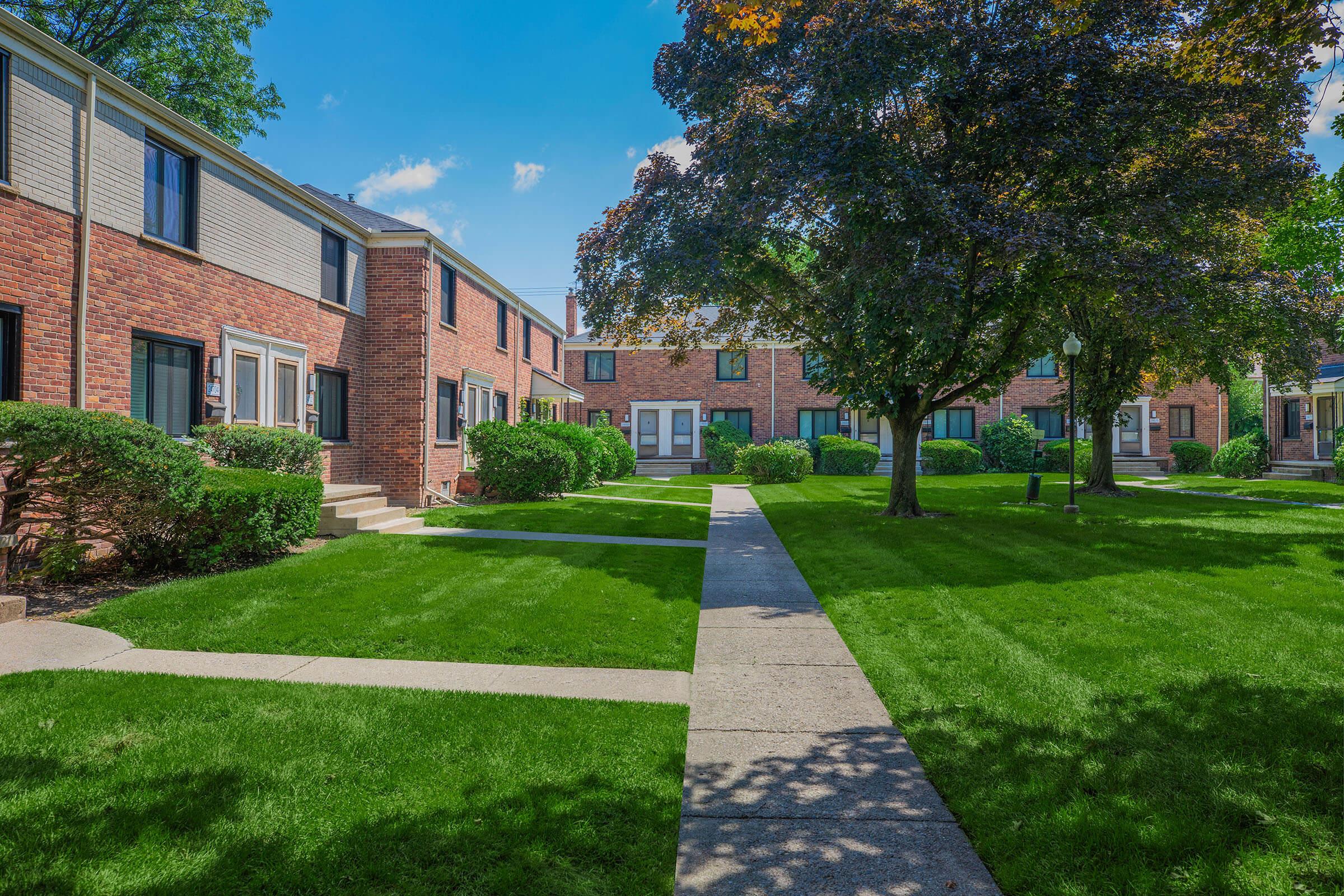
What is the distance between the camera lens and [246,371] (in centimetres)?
1172

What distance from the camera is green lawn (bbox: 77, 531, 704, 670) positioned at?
18.6 ft

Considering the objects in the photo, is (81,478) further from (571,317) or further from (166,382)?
(571,317)

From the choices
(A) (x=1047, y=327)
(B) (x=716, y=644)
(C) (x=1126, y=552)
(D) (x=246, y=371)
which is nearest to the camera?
(B) (x=716, y=644)

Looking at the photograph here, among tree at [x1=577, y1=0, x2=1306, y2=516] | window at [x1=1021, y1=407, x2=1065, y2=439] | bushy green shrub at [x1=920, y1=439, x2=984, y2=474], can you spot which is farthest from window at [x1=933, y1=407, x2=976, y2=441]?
tree at [x1=577, y1=0, x2=1306, y2=516]

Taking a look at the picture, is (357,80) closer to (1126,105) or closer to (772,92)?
(772,92)

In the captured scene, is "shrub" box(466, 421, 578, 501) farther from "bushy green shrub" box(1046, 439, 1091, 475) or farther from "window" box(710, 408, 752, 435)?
"bushy green shrub" box(1046, 439, 1091, 475)

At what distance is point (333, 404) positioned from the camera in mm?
14508

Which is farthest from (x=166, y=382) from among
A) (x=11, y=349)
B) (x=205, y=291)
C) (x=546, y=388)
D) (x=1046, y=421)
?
(x=1046, y=421)

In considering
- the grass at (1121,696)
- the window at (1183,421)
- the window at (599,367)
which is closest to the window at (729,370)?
the window at (599,367)

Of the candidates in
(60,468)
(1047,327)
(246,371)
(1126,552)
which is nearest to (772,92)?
(1047,327)

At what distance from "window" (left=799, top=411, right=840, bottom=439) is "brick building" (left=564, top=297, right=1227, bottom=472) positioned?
0.04 metres

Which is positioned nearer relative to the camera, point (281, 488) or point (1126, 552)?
point (281, 488)

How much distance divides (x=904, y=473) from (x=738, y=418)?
57.9ft

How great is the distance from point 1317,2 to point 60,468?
11.1 metres
